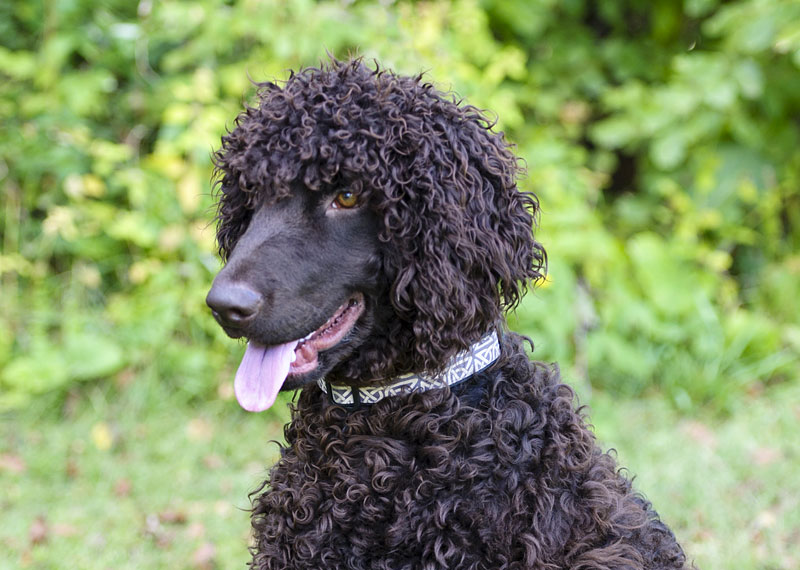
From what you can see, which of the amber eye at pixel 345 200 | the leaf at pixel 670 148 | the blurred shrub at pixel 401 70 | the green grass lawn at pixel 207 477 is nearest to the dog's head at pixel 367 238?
the amber eye at pixel 345 200

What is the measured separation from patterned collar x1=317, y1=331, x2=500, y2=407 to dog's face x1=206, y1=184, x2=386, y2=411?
0.39 ft

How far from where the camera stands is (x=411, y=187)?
2.10 meters

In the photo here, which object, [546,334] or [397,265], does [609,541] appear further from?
[546,334]

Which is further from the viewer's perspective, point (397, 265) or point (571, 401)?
point (571, 401)

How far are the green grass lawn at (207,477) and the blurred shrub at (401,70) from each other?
22 cm

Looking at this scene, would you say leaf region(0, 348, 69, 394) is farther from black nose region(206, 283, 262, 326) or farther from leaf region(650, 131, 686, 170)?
leaf region(650, 131, 686, 170)

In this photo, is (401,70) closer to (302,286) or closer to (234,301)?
(302,286)

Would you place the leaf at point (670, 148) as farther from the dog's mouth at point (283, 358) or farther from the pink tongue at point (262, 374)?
the pink tongue at point (262, 374)

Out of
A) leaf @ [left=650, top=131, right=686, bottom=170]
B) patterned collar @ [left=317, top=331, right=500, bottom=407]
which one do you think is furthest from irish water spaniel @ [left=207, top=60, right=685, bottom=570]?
leaf @ [left=650, top=131, right=686, bottom=170]

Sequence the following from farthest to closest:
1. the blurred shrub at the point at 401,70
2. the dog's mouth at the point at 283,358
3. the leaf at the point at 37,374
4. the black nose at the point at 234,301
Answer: the blurred shrub at the point at 401,70, the leaf at the point at 37,374, the dog's mouth at the point at 283,358, the black nose at the point at 234,301

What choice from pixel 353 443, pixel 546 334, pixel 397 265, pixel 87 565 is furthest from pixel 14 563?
pixel 546 334

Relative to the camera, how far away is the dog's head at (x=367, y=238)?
6.75ft

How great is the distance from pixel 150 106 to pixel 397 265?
406 centimetres

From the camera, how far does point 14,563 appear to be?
357cm
